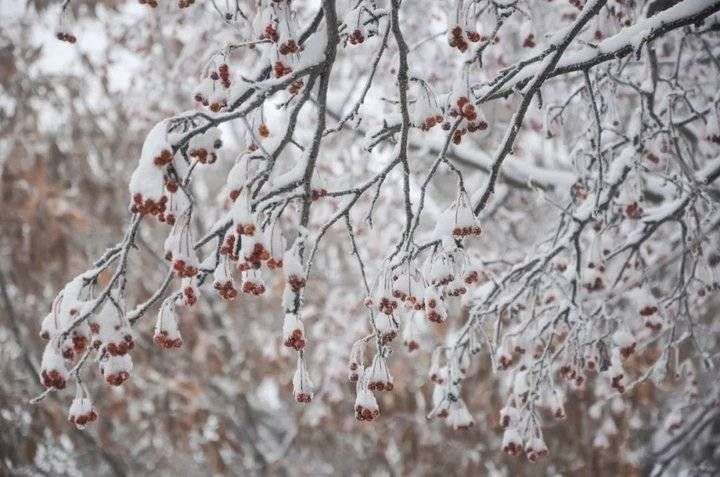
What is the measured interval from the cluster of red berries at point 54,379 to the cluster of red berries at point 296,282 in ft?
2.26

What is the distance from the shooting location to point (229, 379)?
20.1ft

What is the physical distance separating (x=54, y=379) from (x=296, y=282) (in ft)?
2.40

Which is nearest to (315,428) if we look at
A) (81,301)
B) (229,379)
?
(229,379)

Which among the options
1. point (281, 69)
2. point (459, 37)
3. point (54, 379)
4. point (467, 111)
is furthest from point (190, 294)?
point (459, 37)

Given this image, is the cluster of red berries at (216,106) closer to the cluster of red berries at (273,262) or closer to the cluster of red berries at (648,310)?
the cluster of red berries at (273,262)

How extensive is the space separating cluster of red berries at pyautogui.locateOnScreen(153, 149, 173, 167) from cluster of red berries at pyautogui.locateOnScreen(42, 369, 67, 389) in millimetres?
684

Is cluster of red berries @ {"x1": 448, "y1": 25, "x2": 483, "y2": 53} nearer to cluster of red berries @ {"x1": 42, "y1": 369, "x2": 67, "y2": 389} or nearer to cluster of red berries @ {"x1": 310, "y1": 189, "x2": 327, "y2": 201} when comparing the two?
cluster of red berries @ {"x1": 310, "y1": 189, "x2": 327, "y2": 201}

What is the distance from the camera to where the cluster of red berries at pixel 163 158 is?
1293 millimetres

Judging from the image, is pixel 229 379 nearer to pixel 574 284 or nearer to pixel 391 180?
pixel 391 180

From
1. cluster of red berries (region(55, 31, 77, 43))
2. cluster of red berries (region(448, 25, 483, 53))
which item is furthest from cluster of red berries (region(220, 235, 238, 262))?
cluster of red berries (region(55, 31, 77, 43))

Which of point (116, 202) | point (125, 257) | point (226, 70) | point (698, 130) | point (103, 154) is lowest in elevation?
point (125, 257)

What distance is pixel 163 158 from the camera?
51.0 inches

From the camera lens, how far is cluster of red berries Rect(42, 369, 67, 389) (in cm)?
152

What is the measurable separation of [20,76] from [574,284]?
4625mm
